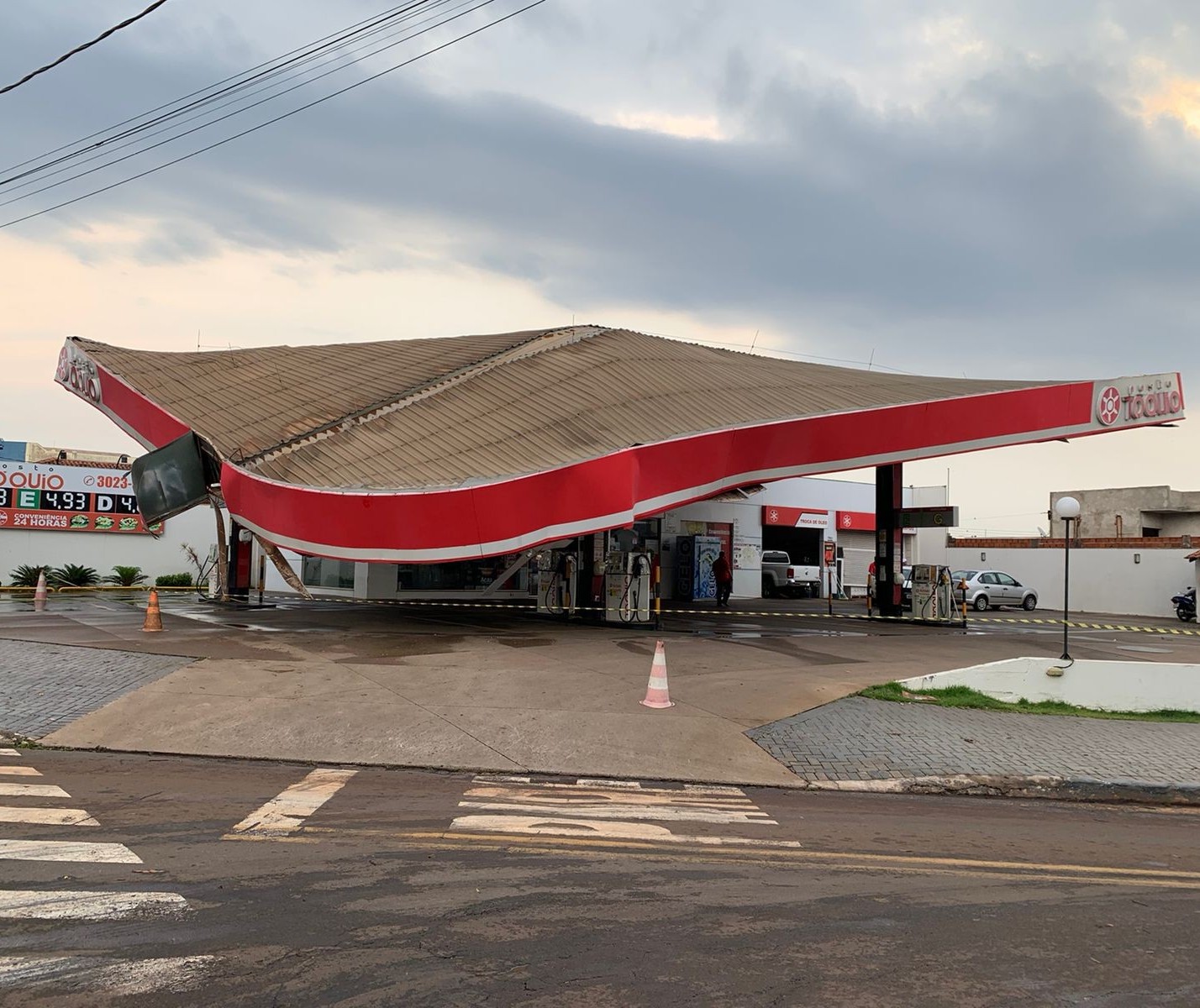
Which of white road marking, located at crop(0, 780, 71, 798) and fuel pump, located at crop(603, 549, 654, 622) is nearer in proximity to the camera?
white road marking, located at crop(0, 780, 71, 798)

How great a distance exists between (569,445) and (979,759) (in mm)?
10562

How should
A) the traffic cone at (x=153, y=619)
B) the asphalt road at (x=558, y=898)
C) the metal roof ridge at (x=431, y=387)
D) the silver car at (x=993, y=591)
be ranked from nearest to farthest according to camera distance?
1. the asphalt road at (x=558, y=898)
2. the traffic cone at (x=153, y=619)
3. the metal roof ridge at (x=431, y=387)
4. the silver car at (x=993, y=591)

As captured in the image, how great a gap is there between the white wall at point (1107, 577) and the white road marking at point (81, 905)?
1611 inches

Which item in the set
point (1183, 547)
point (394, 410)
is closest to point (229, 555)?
point (394, 410)

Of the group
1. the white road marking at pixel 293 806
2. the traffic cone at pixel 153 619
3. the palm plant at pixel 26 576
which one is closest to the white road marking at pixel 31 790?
the white road marking at pixel 293 806

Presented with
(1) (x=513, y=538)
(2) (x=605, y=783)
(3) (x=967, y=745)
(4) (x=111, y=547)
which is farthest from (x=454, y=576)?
(2) (x=605, y=783)

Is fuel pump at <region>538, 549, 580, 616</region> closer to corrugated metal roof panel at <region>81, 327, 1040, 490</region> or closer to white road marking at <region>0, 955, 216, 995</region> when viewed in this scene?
corrugated metal roof panel at <region>81, 327, 1040, 490</region>

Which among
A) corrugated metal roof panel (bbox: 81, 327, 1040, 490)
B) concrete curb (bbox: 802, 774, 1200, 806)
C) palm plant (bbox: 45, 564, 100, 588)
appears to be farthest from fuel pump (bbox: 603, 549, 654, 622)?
palm plant (bbox: 45, 564, 100, 588)

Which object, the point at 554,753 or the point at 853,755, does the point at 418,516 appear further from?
the point at 853,755

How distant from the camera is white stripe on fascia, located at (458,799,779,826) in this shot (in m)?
7.51

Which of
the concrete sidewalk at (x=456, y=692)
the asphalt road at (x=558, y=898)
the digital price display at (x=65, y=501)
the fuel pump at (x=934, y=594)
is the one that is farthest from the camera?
the digital price display at (x=65, y=501)

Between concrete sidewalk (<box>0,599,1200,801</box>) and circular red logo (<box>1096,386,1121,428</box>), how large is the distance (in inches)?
224

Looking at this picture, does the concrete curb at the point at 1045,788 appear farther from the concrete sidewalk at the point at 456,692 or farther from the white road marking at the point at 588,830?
the white road marking at the point at 588,830

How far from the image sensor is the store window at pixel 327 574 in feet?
109
